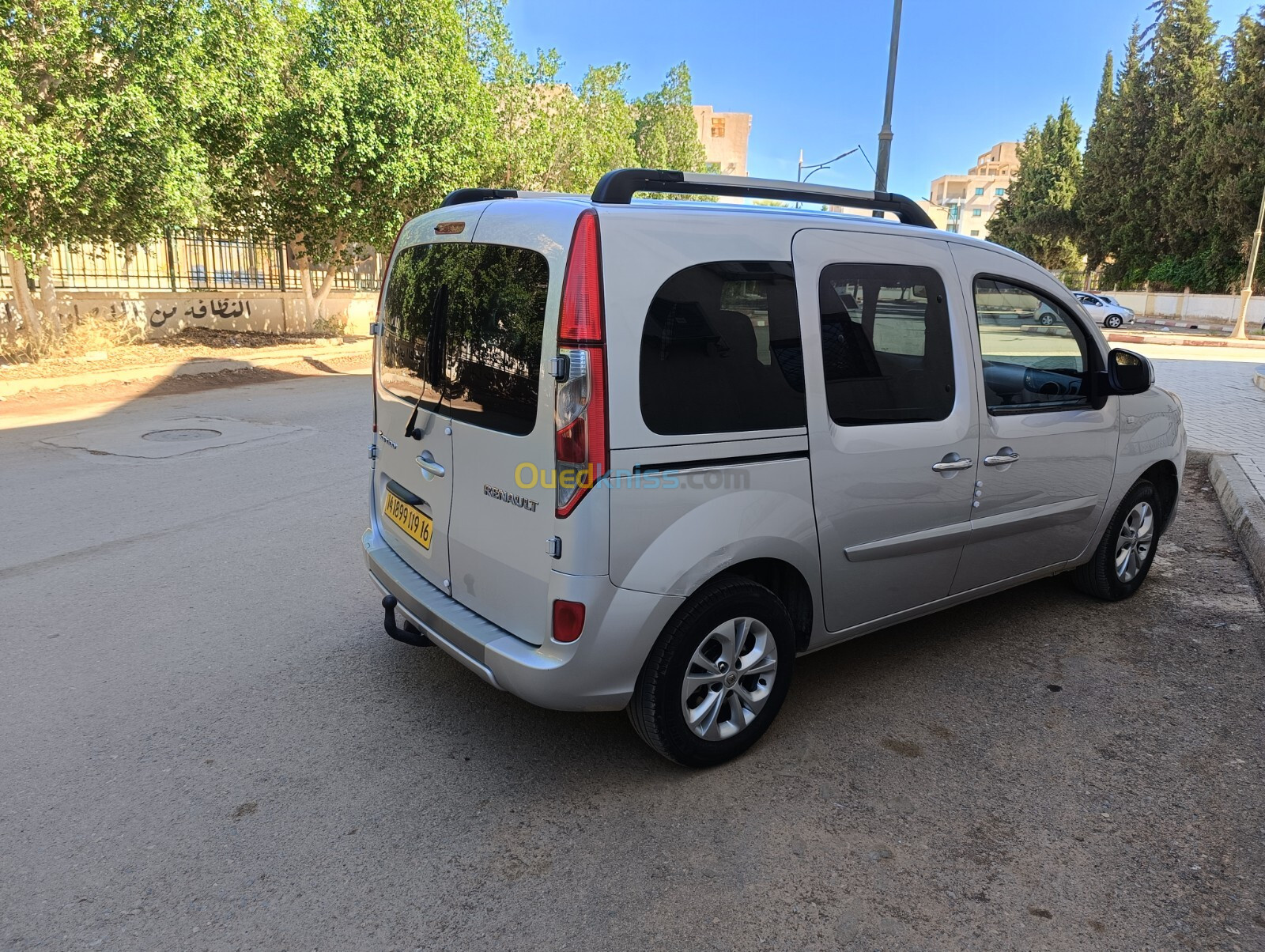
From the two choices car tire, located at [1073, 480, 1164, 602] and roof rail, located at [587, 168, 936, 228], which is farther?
car tire, located at [1073, 480, 1164, 602]

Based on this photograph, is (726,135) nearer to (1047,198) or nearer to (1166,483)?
(1047,198)

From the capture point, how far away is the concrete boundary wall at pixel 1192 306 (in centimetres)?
3953

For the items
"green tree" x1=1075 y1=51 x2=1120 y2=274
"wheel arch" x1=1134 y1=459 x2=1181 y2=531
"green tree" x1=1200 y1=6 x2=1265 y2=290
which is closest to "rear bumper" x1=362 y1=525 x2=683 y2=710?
"wheel arch" x1=1134 y1=459 x2=1181 y2=531

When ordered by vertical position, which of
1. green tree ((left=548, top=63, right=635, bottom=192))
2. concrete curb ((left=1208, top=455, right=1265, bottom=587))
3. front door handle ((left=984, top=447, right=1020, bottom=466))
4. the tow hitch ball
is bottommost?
concrete curb ((left=1208, top=455, right=1265, bottom=587))

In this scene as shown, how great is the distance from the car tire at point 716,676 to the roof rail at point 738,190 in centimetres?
137

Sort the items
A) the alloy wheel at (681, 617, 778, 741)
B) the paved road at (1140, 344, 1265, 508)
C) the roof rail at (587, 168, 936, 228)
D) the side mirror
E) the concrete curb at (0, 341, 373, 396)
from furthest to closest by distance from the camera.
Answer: the concrete curb at (0, 341, 373, 396) → the paved road at (1140, 344, 1265, 508) → the side mirror → the alloy wheel at (681, 617, 778, 741) → the roof rail at (587, 168, 936, 228)

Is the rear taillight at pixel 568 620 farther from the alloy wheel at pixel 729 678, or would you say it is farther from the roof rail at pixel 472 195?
the roof rail at pixel 472 195

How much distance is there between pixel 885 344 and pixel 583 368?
4.68ft

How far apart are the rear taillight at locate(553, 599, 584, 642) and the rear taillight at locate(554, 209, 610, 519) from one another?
311 millimetres

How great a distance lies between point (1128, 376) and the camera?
166 inches

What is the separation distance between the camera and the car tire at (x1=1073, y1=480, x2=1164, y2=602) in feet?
15.4

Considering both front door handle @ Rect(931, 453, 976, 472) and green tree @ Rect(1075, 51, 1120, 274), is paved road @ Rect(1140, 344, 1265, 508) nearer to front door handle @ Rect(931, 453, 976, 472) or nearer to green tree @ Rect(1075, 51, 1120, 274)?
front door handle @ Rect(931, 453, 976, 472)

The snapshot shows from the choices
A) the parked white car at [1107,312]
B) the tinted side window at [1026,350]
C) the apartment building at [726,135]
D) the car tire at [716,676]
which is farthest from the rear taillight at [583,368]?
the apartment building at [726,135]

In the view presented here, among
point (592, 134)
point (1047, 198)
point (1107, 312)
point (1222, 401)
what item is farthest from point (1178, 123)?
point (1222, 401)
